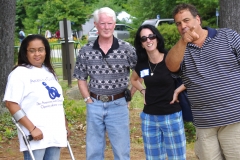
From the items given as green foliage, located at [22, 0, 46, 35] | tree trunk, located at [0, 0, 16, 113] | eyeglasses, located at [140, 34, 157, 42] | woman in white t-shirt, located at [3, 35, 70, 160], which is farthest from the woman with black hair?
green foliage, located at [22, 0, 46, 35]

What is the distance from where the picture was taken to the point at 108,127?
4.75 m

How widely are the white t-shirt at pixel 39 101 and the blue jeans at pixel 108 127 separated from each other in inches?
29.7

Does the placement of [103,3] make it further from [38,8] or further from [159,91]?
[159,91]

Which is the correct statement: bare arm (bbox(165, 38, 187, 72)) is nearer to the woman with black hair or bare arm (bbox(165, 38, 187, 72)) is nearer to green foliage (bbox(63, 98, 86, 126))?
the woman with black hair

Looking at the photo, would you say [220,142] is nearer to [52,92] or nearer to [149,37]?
[149,37]

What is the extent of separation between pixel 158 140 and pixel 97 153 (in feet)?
2.20

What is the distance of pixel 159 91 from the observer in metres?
4.54

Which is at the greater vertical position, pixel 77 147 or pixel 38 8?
pixel 38 8

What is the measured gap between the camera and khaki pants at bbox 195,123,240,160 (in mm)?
3627

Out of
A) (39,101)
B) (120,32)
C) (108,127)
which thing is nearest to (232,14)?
(108,127)

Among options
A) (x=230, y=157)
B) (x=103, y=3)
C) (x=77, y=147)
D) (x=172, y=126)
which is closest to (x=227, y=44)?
(x=230, y=157)

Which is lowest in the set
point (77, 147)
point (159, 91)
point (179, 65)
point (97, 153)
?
point (77, 147)

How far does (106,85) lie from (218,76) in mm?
1434

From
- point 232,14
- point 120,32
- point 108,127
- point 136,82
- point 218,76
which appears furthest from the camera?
point 120,32
